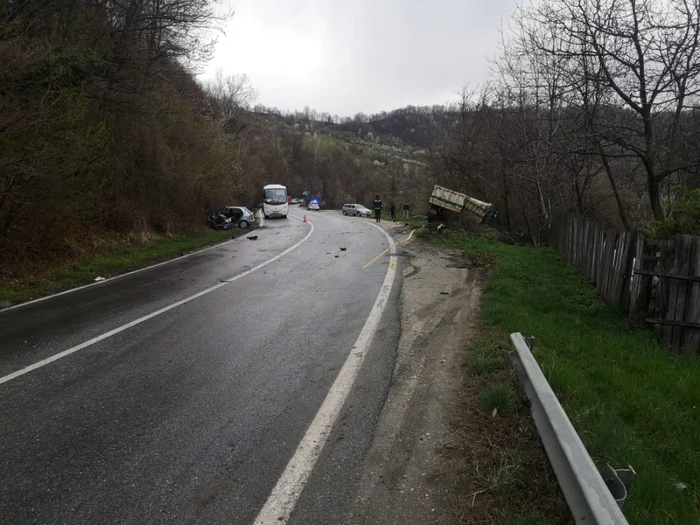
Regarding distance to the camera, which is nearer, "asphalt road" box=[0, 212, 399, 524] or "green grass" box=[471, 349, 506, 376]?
"asphalt road" box=[0, 212, 399, 524]

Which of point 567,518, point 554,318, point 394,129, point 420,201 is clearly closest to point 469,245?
point 554,318

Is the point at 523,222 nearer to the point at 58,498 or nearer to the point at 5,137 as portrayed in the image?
the point at 5,137

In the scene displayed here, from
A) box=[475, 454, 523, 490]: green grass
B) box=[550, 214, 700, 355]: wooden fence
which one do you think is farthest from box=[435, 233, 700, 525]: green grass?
box=[475, 454, 523, 490]: green grass

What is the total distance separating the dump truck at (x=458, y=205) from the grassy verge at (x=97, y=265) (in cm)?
1133

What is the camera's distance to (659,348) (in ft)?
19.3

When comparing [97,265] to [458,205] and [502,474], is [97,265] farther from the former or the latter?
[458,205]

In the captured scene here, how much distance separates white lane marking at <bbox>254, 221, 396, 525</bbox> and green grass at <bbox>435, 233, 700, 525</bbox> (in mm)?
1736

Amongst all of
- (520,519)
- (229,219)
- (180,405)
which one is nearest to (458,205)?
(229,219)

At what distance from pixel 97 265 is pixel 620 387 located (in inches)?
487

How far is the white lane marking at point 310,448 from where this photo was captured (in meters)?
2.79

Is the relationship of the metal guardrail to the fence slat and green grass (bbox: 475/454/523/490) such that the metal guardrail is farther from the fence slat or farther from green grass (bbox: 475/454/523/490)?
the fence slat

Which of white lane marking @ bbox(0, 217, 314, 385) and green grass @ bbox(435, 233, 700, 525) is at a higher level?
green grass @ bbox(435, 233, 700, 525)

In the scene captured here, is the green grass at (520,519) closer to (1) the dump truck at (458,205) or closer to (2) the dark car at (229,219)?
(1) the dump truck at (458,205)

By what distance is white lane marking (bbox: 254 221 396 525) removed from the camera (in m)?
2.79
